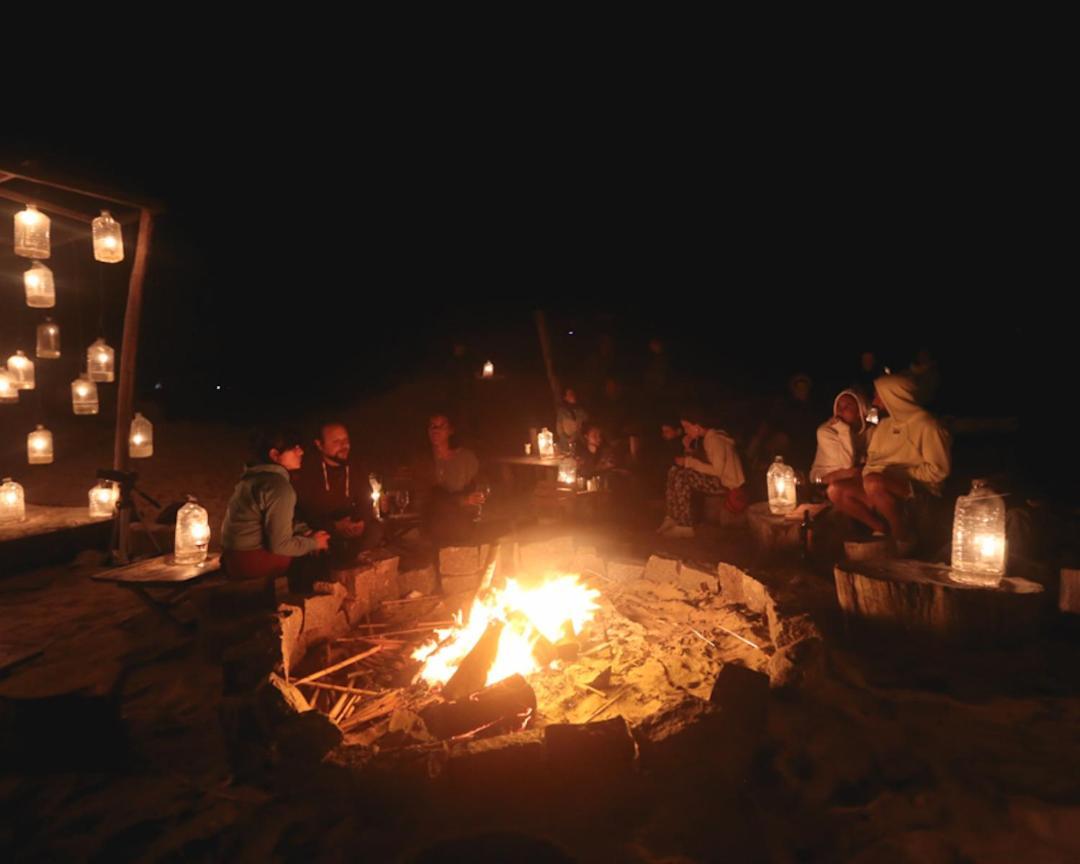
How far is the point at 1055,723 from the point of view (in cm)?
335

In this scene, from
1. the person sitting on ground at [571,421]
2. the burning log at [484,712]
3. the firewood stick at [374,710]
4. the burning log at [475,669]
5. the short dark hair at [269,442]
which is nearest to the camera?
the burning log at [484,712]

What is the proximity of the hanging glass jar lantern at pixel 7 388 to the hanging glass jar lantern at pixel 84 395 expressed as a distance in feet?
2.20

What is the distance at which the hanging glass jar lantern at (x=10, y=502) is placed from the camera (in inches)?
306

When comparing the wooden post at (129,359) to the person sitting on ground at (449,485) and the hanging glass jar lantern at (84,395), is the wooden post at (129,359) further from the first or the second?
the person sitting on ground at (449,485)

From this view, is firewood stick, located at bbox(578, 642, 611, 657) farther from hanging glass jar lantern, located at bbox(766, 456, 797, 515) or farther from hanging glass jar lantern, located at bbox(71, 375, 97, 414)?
hanging glass jar lantern, located at bbox(71, 375, 97, 414)

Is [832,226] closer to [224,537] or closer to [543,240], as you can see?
[543,240]

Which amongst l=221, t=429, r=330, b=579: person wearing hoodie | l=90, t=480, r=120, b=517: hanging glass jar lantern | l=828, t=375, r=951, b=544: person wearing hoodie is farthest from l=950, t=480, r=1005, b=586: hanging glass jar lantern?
l=90, t=480, r=120, b=517: hanging glass jar lantern

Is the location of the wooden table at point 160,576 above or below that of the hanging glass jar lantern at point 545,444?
below

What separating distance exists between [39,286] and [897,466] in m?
9.24

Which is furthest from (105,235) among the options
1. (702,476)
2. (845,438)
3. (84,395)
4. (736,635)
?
(845,438)

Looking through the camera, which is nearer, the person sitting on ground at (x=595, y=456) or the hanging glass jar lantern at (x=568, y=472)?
the person sitting on ground at (x=595, y=456)

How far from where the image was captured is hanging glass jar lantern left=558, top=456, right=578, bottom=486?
30.5 ft

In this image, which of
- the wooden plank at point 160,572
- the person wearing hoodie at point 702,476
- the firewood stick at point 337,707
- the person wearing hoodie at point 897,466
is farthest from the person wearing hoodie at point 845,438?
the wooden plank at point 160,572

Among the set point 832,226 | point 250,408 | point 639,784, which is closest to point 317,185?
point 250,408
